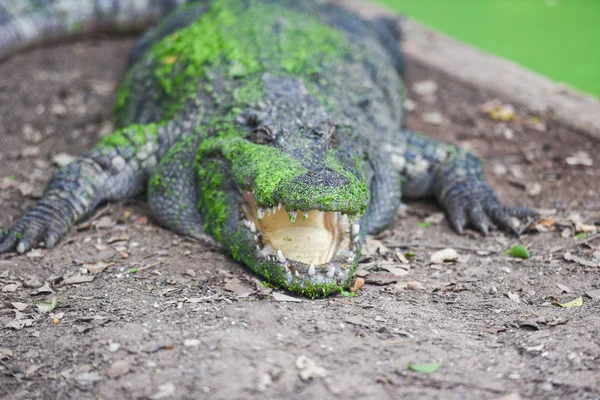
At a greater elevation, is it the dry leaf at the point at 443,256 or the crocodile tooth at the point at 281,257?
the crocodile tooth at the point at 281,257

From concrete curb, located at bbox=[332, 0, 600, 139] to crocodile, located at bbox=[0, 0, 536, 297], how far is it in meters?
1.12

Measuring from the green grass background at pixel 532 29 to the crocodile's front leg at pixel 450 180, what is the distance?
277cm

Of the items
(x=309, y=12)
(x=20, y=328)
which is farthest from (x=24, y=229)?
(x=309, y=12)

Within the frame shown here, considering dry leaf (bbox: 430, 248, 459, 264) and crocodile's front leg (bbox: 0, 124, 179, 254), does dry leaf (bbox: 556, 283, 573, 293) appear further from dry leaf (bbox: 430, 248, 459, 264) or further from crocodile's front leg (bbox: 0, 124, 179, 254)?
crocodile's front leg (bbox: 0, 124, 179, 254)

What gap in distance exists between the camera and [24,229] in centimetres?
448

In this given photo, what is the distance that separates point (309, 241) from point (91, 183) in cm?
170

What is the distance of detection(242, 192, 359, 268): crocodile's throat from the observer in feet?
12.8

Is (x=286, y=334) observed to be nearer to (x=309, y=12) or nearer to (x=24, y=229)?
(x=24, y=229)

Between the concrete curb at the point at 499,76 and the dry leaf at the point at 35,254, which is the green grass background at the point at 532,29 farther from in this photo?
the dry leaf at the point at 35,254

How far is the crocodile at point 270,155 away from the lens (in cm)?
393

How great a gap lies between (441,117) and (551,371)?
12.5ft

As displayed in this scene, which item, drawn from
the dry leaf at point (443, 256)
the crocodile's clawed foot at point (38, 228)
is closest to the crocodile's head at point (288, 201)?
the dry leaf at point (443, 256)

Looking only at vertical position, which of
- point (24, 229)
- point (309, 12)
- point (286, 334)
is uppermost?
point (309, 12)

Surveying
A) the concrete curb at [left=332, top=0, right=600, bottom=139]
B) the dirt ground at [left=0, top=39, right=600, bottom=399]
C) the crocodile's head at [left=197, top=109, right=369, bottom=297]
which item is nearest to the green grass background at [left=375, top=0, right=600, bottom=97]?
the concrete curb at [left=332, top=0, right=600, bottom=139]
